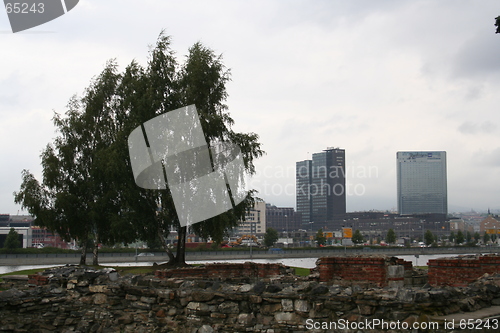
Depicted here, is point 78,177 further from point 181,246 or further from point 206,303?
point 206,303

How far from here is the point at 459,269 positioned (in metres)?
11.0

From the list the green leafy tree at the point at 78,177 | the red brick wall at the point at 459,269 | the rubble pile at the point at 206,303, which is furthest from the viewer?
the green leafy tree at the point at 78,177

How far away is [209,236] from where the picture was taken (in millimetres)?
26750

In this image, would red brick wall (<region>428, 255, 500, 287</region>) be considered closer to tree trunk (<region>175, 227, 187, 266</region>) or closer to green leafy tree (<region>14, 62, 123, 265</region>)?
tree trunk (<region>175, 227, 187, 266</region>)

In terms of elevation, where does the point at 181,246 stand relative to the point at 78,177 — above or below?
below

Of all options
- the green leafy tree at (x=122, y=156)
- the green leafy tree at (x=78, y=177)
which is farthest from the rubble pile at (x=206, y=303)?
the green leafy tree at (x=78, y=177)

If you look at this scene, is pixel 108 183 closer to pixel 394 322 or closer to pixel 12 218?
pixel 394 322

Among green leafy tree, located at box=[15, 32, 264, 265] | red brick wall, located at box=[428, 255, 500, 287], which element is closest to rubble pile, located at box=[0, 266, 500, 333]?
red brick wall, located at box=[428, 255, 500, 287]

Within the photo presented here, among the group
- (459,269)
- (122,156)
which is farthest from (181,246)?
(459,269)

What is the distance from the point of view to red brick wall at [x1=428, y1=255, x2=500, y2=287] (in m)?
10.9

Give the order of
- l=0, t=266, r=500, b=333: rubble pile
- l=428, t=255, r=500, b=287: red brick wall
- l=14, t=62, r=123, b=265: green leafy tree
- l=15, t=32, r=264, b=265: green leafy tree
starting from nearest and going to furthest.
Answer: l=0, t=266, r=500, b=333: rubble pile, l=428, t=255, r=500, b=287: red brick wall, l=15, t=32, r=264, b=265: green leafy tree, l=14, t=62, r=123, b=265: green leafy tree

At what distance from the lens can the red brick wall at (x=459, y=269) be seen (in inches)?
429

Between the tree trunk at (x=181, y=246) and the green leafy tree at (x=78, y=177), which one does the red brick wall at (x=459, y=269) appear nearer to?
the tree trunk at (x=181, y=246)

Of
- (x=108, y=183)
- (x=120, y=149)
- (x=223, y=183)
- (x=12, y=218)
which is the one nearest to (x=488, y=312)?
(x=223, y=183)
